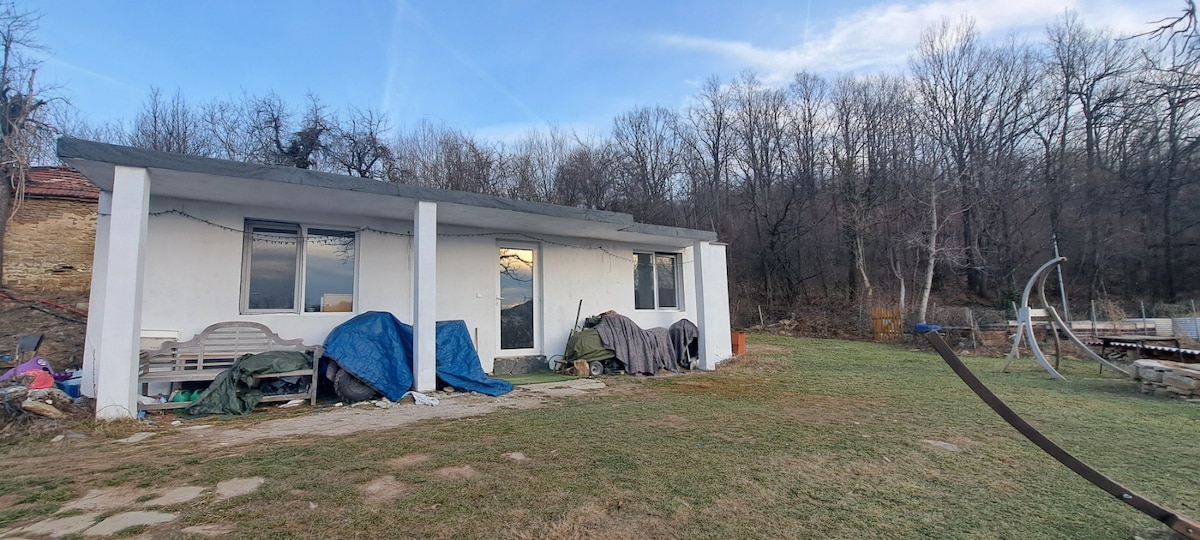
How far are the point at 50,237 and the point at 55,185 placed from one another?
1.31 m

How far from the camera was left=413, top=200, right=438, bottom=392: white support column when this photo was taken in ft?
18.9

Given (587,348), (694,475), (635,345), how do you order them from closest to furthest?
(694,475), (587,348), (635,345)

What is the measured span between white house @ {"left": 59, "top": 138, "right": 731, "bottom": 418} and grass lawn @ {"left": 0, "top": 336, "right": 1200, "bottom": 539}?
1.80m

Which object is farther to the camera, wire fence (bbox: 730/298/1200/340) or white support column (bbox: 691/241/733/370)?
wire fence (bbox: 730/298/1200/340)

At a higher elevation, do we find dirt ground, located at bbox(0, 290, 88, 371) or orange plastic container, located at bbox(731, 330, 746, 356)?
dirt ground, located at bbox(0, 290, 88, 371)

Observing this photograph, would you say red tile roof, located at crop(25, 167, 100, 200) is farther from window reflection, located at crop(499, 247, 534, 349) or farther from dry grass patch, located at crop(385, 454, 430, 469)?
dry grass patch, located at crop(385, 454, 430, 469)

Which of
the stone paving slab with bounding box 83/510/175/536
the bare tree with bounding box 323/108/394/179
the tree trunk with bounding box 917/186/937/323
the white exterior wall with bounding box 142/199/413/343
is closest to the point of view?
the stone paving slab with bounding box 83/510/175/536

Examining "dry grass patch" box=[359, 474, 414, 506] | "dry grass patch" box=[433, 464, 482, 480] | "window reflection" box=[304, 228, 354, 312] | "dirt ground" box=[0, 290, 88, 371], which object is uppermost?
"window reflection" box=[304, 228, 354, 312]

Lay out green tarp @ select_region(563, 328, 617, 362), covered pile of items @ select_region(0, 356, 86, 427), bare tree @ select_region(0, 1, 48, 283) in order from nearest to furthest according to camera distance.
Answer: covered pile of items @ select_region(0, 356, 86, 427) → green tarp @ select_region(563, 328, 617, 362) → bare tree @ select_region(0, 1, 48, 283)

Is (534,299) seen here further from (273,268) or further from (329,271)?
(273,268)

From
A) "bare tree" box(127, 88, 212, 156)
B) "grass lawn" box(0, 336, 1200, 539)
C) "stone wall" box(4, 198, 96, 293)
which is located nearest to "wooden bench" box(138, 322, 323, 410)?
"grass lawn" box(0, 336, 1200, 539)

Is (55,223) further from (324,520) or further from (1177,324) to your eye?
(1177,324)

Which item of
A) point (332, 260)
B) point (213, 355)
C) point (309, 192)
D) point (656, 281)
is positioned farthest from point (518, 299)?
point (213, 355)

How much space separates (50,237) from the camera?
1105cm
